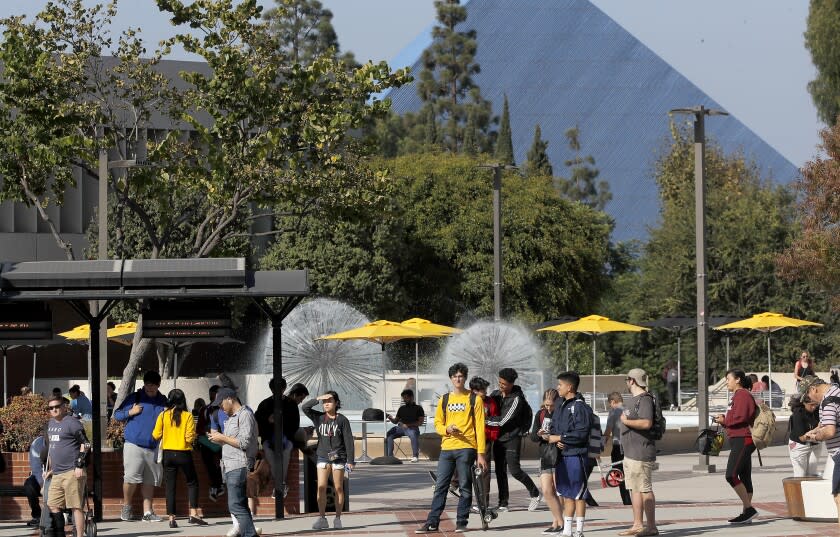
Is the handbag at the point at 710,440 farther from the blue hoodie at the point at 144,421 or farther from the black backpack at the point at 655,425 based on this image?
the blue hoodie at the point at 144,421

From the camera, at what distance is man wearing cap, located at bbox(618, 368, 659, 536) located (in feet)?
51.1

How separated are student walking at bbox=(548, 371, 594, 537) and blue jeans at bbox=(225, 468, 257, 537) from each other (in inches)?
116

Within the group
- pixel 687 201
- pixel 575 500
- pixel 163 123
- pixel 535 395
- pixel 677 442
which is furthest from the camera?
pixel 687 201

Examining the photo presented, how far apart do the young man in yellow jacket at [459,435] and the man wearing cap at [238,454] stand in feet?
6.21

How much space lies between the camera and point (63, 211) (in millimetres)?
58375

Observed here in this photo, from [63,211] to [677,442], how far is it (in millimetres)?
32375

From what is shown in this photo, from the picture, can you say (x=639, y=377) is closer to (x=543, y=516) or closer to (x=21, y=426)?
(x=543, y=516)

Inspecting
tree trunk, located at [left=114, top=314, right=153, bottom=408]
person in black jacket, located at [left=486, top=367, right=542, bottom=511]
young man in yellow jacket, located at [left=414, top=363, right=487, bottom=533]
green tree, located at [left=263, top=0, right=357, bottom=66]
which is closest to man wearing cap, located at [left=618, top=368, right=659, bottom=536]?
young man in yellow jacket, located at [left=414, top=363, right=487, bottom=533]

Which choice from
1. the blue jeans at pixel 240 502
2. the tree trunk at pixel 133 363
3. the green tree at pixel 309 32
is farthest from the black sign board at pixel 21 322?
the green tree at pixel 309 32

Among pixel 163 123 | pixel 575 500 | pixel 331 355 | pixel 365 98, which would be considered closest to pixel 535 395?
pixel 331 355

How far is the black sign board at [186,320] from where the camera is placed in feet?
60.5

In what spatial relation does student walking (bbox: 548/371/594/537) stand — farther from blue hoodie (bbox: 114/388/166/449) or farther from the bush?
the bush

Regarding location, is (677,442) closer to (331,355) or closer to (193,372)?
(331,355)

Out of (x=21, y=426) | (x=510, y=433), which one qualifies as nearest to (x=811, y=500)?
(x=510, y=433)
